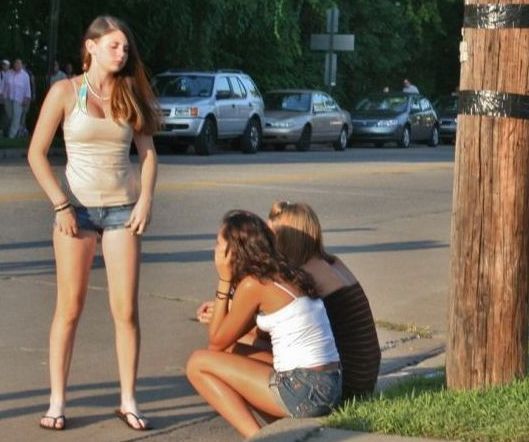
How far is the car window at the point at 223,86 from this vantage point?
30.8m

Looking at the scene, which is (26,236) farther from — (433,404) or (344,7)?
(344,7)

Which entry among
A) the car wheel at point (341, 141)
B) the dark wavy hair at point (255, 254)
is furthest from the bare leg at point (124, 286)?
the car wheel at point (341, 141)

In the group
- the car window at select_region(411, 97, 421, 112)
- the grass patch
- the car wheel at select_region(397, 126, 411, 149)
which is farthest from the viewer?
the car window at select_region(411, 97, 421, 112)

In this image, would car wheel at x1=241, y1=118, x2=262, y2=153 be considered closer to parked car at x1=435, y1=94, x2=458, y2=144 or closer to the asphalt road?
the asphalt road

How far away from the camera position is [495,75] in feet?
21.5

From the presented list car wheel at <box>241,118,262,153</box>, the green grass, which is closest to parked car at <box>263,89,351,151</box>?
car wheel at <box>241,118,262,153</box>

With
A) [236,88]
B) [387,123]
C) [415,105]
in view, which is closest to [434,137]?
[415,105]

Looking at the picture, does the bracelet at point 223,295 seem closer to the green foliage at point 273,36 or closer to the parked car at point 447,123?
the green foliage at point 273,36

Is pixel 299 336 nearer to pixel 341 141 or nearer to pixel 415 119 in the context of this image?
pixel 341 141

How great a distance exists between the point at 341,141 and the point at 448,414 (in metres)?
31.1

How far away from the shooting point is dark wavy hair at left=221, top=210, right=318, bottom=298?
622cm

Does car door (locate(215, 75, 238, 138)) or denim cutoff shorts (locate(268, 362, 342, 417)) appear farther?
car door (locate(215, 75, 238, 138))

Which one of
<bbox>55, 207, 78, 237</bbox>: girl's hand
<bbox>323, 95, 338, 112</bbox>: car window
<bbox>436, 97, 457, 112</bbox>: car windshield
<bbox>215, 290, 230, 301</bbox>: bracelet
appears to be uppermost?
<bbox>55, 207, 78, 237</bbox>: girl's hand

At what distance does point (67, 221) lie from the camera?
6.29 m
